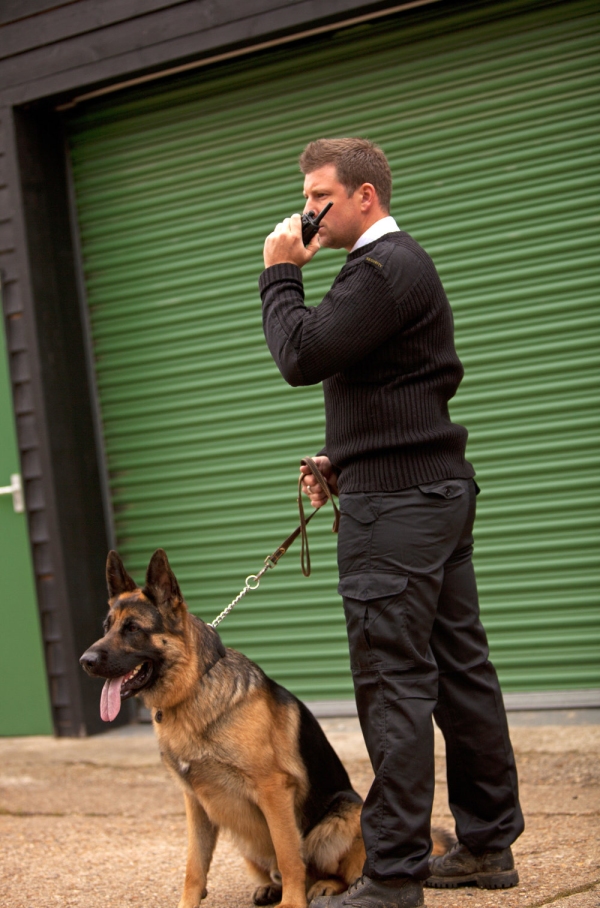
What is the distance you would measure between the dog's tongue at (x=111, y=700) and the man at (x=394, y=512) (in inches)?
28.8

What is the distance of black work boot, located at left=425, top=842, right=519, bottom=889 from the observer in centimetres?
308

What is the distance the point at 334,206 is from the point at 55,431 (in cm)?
356

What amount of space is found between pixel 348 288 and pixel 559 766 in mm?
2720

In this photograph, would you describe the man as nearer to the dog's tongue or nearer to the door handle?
the dog's tongue

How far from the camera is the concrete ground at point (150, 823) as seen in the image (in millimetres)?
3271

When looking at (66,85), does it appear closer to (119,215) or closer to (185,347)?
(119,215)

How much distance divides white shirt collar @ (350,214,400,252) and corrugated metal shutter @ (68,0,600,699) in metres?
2.43

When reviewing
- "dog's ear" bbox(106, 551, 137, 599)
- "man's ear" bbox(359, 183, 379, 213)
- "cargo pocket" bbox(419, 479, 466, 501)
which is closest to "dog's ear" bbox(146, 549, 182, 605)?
"dog's ear" bbox(106, 551, 137, 599)

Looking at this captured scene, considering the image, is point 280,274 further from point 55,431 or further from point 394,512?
point 55,431

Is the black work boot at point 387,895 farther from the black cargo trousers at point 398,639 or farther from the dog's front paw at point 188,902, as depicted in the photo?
the dog's front paw at point 188,902

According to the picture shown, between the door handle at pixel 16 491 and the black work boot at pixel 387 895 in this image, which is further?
the door handle at pixel 16 491

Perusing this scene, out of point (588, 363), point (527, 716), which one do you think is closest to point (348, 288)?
point (588, 363)

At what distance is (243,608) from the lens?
604 cm

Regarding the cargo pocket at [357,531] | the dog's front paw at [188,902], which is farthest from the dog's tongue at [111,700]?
the cargo pocket at [357,531]
